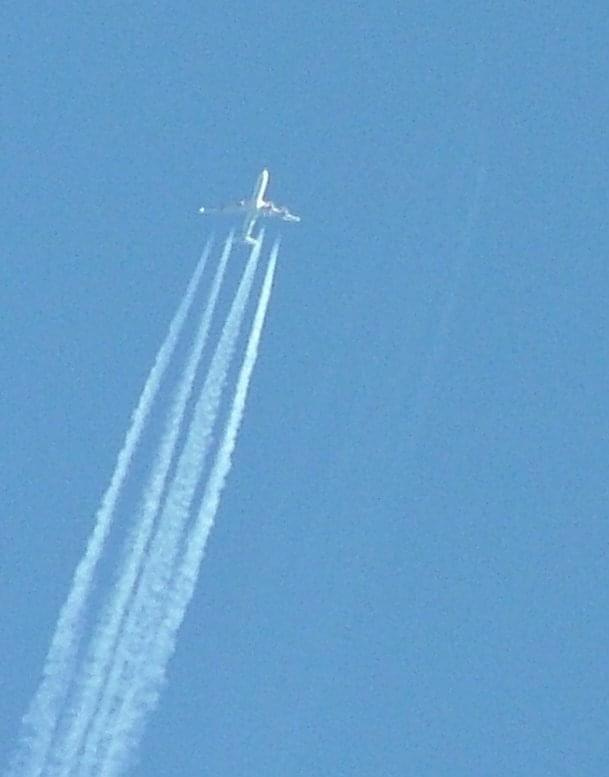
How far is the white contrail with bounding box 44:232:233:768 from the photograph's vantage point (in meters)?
59.1

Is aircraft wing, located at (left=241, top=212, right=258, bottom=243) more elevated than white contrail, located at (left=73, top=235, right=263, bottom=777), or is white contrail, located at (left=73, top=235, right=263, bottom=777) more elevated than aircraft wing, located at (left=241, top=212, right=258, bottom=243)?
aircraft wing, located at (left=241, top=212, right=258, bottom=243)

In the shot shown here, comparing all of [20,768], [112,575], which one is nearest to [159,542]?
[112,575]

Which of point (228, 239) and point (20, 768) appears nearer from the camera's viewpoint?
point (20, 768)

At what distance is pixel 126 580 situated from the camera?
6094cm

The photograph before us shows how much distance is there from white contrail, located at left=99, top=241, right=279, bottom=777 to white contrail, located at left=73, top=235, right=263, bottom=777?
166 millimetres

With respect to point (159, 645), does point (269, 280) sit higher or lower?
higher

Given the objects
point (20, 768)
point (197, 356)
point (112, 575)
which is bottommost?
point (20, 768)

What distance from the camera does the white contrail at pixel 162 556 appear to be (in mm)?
59281

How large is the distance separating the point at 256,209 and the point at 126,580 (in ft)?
27.0

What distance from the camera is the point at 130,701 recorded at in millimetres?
60156

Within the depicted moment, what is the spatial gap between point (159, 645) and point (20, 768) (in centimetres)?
350

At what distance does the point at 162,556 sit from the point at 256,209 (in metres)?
7.52

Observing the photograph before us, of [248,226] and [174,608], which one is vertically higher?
[248,226]

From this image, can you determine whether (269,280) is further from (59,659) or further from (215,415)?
(59,659)
